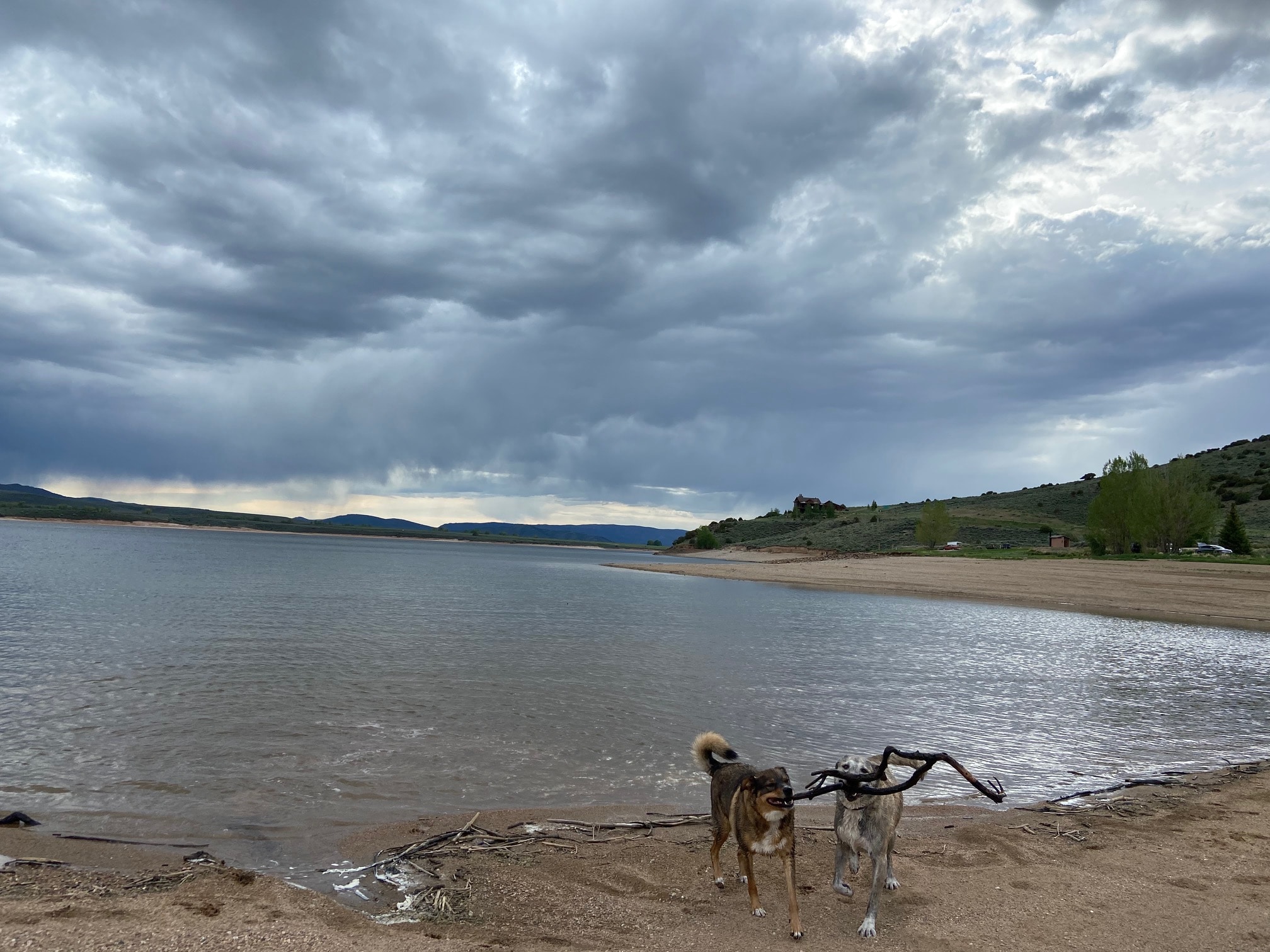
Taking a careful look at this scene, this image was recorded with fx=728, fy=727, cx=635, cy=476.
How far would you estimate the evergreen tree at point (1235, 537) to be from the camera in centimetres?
5125

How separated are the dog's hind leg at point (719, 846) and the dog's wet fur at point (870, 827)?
981mm

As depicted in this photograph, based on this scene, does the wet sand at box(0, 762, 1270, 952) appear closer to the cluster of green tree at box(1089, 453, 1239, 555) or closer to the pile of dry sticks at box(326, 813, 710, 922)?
the pile of dry sticks at box(326, 813, 710, 922)

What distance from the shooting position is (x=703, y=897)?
21.4 ft

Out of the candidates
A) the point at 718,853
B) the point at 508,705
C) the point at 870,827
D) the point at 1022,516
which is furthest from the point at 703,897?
the point at 1022,516

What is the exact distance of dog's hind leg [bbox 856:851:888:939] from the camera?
5.78 metres

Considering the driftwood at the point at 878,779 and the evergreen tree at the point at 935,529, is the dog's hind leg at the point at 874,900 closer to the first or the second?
the driftwood at the point at 878,779

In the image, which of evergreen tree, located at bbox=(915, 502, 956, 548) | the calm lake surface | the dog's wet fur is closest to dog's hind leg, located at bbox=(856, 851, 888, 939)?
the dog's wet fur

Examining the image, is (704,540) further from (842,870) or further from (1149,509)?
(842,870)

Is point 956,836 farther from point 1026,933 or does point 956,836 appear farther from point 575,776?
point 575,776

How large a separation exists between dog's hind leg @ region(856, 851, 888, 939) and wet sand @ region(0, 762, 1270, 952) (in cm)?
8

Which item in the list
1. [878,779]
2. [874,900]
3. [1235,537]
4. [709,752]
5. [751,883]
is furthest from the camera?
[1235,537]

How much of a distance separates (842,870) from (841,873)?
0.02m

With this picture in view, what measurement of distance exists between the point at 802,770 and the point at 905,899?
4.25 m

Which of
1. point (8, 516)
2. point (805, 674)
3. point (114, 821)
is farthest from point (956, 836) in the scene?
point (8, 516)
